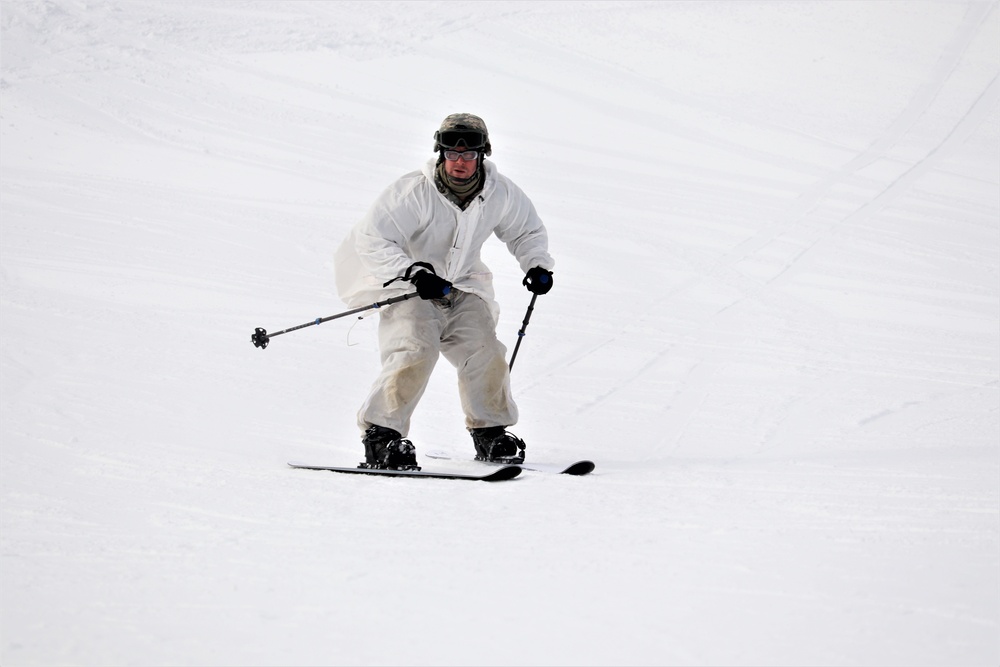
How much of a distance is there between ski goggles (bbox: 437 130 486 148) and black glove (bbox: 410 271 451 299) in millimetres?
588

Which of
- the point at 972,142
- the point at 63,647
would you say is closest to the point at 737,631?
the point at 63,647

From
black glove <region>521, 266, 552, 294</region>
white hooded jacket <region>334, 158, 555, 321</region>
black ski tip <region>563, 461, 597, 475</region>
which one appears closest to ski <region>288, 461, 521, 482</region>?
black ski tip <region>563, 461, 597, 475</region>

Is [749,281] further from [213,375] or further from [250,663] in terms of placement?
[250,663]

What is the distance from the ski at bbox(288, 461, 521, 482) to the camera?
4258 millimetres

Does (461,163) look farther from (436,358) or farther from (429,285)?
(436,358)

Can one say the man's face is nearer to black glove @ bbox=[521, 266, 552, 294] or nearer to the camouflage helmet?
the camouflage helmet

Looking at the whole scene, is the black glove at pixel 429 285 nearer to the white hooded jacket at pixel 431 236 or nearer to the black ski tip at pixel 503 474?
the white hooded jacket at pixel 431 236

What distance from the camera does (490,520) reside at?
11.6 ft

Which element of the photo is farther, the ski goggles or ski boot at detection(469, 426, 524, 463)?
ski boot at detection(469, 426, 524, 463)

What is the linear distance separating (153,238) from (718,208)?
563 cm

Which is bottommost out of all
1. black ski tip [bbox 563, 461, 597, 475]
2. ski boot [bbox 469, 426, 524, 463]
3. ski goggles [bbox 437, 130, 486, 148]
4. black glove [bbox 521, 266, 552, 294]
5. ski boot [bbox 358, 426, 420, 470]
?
black ski tip [bbox 563, 461, 597, 475]

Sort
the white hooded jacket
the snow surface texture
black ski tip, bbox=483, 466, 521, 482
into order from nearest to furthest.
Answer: the snow surface texture, black ski tip, bbox=483, 466, 521, 482, the white hooded jacket

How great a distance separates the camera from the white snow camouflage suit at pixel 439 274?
487cm

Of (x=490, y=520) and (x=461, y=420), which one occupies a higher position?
(x=461, y=420)
